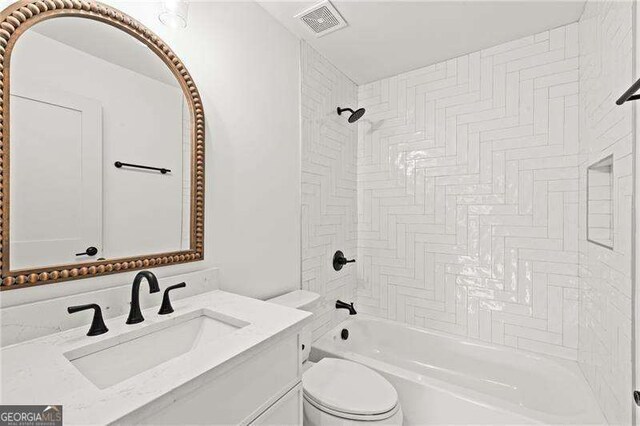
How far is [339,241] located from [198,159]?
1370 millimetres

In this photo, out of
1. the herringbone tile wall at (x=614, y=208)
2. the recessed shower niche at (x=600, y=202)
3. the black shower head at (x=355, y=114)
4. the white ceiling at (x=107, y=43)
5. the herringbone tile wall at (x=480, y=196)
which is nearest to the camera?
the white ceiling at (x=107, y=43)

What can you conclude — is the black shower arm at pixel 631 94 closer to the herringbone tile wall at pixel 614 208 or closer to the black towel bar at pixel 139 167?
the herringbone tile wall at pixel 614 208

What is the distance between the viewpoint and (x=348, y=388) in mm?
1416

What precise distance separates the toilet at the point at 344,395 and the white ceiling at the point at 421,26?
171 cm

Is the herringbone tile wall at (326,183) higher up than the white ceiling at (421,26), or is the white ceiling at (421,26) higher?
the white ceiling at (421,26)

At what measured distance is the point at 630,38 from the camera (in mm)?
1004

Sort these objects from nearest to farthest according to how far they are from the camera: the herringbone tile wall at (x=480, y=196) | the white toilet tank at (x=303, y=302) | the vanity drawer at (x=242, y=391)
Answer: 1. the vanity drawer at (x=242, y=391)
2. the white toilet tank at (x=303, y=302)
3. the herringbone tile wall at (x=480, y=196)

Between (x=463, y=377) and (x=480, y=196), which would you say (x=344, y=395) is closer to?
(x=463, y=377)

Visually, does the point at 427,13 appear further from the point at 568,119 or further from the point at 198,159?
the point at 198,159

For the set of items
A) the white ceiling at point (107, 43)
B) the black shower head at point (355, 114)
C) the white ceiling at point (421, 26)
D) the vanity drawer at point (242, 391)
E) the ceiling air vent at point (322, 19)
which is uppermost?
Answer: the white ceiling at point (421, 26)

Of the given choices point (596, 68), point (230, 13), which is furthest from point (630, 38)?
point (230, 13)

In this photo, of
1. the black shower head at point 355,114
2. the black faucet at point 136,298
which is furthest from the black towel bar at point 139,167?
the black shower head at point 355,114

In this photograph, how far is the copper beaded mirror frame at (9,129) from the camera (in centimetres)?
80

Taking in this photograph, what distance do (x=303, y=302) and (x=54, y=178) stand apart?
47.8 inches
